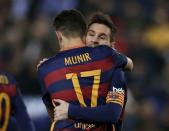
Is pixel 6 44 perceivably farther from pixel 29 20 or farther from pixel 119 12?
pixel 119 12

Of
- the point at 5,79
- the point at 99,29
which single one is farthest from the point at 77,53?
the point at 5,79

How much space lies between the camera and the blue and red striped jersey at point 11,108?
28.4ft

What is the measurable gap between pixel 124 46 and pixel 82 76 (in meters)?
8.06

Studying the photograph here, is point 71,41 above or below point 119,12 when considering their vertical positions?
above

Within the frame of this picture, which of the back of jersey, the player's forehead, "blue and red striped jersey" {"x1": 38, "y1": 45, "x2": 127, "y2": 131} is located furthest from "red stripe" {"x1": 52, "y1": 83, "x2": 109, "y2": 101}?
the back of jersey

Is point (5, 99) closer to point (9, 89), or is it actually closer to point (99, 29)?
point (9, 89)

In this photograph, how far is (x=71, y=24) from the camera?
25.1 feet

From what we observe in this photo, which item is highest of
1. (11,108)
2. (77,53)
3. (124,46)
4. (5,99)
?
(77,53)

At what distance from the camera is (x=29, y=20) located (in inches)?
653

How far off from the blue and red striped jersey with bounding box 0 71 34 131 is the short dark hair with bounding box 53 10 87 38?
1.24 m

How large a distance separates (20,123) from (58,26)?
4.79 ft

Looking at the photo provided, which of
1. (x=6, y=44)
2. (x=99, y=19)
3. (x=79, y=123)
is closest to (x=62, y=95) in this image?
(x=79, y=123)

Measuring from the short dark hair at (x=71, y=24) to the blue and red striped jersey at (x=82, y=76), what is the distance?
0.15 metres

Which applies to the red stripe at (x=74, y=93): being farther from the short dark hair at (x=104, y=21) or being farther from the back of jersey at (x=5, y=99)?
the back of jersey at (x=5, y=99)
